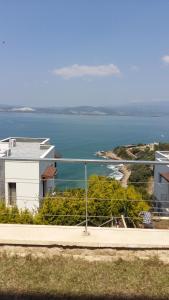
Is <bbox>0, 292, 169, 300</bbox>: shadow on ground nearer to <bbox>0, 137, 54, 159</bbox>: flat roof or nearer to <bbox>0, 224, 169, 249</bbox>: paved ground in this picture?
<bbox>0, 224, 169, 249</bbox>: paved ground

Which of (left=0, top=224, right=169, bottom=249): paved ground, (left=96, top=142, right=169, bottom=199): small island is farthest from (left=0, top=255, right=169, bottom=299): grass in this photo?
(left=96, top=142, right=169, bottom=199): small island

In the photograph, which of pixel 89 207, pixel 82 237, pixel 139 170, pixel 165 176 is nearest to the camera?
pixel 82 237

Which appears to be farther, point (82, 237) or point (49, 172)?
point (49, 172)

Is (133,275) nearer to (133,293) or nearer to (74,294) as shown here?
(133,293)

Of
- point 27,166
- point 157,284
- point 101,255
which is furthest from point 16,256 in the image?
point 27,166

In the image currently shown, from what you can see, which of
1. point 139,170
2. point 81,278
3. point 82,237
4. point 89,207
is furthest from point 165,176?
point 139,170

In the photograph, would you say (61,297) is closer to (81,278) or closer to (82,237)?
(81,278)

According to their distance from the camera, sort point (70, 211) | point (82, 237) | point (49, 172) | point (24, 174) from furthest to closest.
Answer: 1. point (49, 172)
2. point (24, 174)
3. point (70, 211)
4. point (82, 237)
